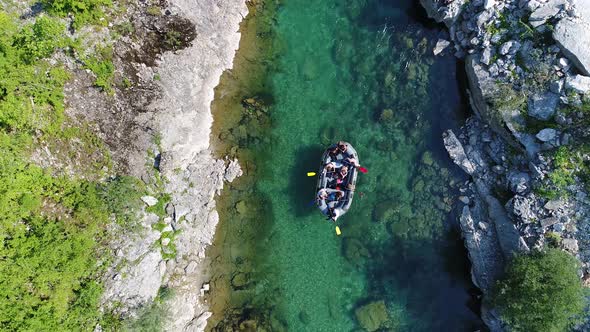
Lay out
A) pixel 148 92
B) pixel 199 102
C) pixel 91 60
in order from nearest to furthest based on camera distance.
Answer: pixel 91 60 → pixel 148 92 → pixel 199 102

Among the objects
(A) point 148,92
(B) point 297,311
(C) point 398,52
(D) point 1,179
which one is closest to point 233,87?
(A) point 148,92

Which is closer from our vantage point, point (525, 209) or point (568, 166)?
point (568, 166)

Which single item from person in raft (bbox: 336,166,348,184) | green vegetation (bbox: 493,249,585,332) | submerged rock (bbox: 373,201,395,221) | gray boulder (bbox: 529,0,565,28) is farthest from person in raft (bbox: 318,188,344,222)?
gray boulder (bbox: 529,0,565,28)

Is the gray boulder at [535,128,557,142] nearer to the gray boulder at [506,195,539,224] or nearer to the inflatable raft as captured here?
the gray boulder at [506,195,539,224]

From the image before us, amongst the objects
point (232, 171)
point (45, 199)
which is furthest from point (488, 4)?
point (45, 199)

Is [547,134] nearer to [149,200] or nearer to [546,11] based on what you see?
[546,11]

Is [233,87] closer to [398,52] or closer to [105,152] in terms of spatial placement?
[105,152]
